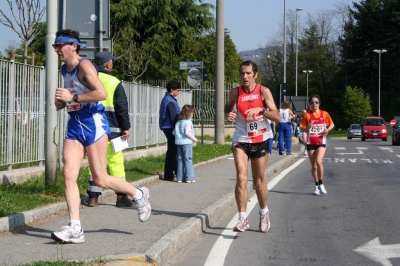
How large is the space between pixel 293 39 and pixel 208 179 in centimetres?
8674

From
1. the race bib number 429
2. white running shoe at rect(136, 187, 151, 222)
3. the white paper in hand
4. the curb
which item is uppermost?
the race bib number 429

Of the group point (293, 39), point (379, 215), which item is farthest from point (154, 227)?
point (293, 39)

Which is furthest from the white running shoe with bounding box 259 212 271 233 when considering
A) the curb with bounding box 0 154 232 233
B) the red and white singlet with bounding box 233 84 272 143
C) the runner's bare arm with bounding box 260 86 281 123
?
the curb with bounding box 0 154 232 233

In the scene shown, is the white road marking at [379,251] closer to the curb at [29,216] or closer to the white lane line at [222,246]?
the white lane line at [222,246]

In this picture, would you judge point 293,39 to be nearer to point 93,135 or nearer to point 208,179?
point 208,179

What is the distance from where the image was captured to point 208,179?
49.4 feet

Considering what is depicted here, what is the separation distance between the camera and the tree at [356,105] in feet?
264

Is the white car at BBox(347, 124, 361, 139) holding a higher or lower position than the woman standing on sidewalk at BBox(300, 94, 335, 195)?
lower

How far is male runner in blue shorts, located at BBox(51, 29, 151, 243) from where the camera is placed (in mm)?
7230

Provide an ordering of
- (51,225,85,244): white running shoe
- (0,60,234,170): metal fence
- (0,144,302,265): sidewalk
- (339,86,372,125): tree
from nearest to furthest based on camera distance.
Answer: (0,144,302,265): sidewalk → (51,225,85,244): white running shoe → (0,60,234,170): metal fence → (339,86,372,125): tree

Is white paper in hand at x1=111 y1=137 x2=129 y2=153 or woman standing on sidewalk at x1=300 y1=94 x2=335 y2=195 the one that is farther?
woman standing on sidewalk at x1=300 y1=94 x2=335 y2=195

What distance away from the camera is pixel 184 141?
46.6 ft

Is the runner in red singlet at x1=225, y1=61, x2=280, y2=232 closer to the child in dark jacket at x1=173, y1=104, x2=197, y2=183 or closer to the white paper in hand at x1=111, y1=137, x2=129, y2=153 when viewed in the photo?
the white paper in hand at x1=111, y1=137, x2=129, y2=153

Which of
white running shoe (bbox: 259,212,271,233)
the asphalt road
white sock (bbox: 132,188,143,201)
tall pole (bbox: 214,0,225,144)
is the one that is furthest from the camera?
tall pole (bbox: 214,0,225,144)
